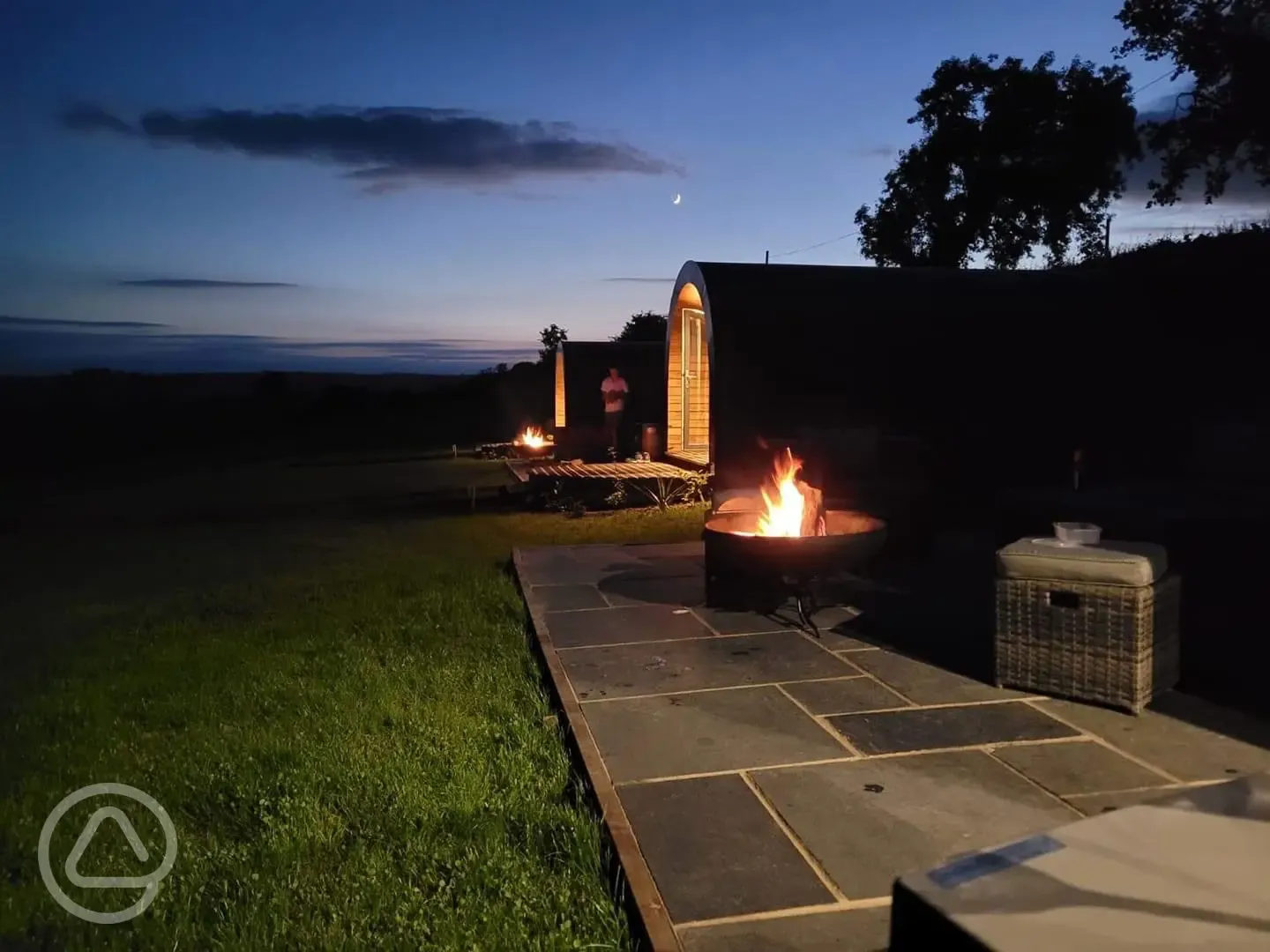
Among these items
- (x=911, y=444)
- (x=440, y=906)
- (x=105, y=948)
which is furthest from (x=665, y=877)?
(x=911, y=444)

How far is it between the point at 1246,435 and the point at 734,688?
499 cm

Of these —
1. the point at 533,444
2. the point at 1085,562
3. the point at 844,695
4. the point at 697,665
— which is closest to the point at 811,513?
the point at 697,665

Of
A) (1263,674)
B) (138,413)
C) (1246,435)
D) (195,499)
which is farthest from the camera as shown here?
(138,413)

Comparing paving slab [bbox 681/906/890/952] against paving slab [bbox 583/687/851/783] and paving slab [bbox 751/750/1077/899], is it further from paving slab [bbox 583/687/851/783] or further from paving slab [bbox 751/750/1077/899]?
paving slab [bbox 583/687/851/783]

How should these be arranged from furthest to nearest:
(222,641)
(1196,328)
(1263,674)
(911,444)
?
Result: (1196,328)
(911,444)
(222,641)
(1263,674)

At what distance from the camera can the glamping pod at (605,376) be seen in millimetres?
17359

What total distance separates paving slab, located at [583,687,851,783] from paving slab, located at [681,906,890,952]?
1.03 metres

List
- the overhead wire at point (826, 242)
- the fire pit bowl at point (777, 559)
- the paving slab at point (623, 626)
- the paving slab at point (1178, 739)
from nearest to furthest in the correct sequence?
1. the paving slab at point (1178, 739)
2. the fire pit bowl at point (777, 559)
3. the paving slab at point (623, 626)
4. the overhead wire at point (826, 242)

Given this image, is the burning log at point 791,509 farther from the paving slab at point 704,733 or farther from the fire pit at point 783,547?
the paving slab at point 704,733

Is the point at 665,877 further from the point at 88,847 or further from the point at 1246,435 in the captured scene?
the point at 1246,435

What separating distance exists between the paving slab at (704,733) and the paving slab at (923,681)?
0.56 m

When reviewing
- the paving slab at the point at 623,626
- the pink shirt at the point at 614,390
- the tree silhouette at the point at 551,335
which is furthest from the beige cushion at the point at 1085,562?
the tree silhouette at the point at 551,335

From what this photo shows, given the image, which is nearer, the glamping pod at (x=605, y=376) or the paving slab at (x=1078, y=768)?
the paving slab at (x=1078, y=768)

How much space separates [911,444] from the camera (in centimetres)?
859
